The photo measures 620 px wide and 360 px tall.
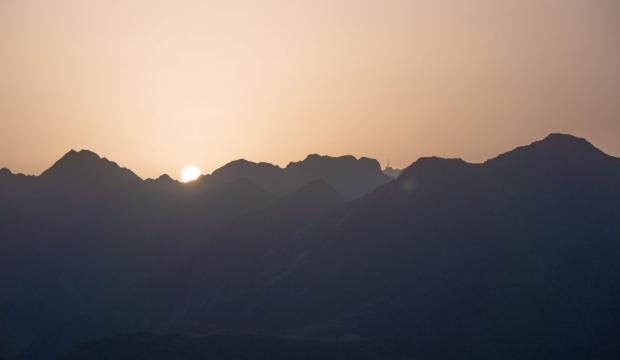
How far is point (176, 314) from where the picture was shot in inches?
5251

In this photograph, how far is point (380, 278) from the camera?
107312 millimetres

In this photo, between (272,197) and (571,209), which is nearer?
(571,209)

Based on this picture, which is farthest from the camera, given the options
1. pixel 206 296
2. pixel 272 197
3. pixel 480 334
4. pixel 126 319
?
pixel 272 197

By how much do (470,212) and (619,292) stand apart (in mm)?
27325

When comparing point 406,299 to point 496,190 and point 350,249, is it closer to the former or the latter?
point 350,249

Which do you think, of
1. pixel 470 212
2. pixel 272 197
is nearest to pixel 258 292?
pixel 470 212

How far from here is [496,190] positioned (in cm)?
12044

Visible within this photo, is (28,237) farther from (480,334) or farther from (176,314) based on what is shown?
(480,334)

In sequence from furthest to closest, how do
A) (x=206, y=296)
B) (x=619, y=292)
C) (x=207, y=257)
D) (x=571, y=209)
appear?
(x=207, y=257), (x=206, y=296), (x=571, y=209), (x=619, y=292)

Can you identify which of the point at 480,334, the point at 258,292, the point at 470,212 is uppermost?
the point at 470,212

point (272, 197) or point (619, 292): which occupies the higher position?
point (272, 197)

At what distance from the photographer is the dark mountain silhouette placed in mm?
87062

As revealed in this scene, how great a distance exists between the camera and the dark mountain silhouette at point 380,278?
87062 millimetres

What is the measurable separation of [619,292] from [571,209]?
19.9m
